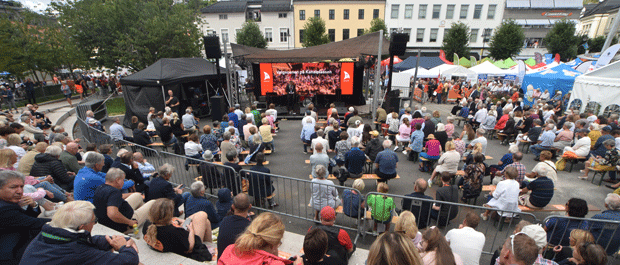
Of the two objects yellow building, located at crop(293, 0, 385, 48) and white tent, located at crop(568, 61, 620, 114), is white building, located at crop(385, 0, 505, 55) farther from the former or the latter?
white tent, located at crop(568, 61, 620, 114)

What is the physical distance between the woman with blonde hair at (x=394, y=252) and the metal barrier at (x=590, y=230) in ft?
10.7

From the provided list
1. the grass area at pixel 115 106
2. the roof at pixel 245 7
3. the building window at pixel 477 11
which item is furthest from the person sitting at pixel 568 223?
the building window at pixel 477 11

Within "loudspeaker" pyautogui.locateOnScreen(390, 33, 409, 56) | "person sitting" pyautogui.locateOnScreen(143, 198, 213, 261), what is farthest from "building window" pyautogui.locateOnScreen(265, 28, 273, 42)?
"person sitting" pyautogui.locateOnScreen(143, 198, 213, 261)

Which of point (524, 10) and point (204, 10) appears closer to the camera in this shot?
point (204, 10)

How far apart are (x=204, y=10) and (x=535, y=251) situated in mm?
43506

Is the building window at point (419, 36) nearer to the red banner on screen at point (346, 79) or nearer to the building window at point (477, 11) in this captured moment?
the building window at point (477, 11)

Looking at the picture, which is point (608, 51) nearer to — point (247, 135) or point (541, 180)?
point (541, 180)

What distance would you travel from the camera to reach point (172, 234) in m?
3.07

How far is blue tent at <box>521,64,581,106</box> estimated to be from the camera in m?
14.6

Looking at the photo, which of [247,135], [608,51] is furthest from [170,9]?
[608,51]

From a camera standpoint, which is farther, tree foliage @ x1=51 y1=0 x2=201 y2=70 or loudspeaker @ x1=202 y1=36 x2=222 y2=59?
tree foliage @ x1=51 y1=0 x2=201 y2=70

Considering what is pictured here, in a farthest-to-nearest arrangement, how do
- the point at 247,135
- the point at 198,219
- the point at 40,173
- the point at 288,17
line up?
the point at 288,17 → the point at 247,135 → the point at 40,173 → the point at 198,219

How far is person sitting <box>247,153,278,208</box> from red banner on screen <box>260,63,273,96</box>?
10.8 metres

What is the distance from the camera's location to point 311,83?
15.6 m
